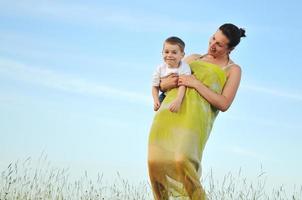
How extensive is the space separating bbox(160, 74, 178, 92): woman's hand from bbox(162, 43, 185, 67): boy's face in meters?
0.13

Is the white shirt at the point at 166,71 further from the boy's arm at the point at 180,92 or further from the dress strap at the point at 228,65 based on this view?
the dress strap at the point at 228,65

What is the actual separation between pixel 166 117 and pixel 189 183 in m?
0.62

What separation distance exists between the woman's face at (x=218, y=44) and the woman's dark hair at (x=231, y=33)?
3 centimetres

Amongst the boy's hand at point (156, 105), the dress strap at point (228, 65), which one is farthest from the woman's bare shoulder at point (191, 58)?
the boy's hand at point (156, 105)

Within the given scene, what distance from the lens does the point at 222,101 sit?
5.54 m

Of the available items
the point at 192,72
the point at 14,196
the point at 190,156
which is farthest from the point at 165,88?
the point at 14,196

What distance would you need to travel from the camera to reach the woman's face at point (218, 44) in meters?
5.65

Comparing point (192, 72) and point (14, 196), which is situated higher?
point (192, 72)

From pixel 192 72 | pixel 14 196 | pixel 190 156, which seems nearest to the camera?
pixel 190 156

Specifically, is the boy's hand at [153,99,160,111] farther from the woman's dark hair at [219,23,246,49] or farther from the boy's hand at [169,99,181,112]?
the woman's dark hair at [219,23,246,49]

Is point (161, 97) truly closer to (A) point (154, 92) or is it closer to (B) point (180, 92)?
(A) point (154, 92)

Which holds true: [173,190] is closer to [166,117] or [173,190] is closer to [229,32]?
[166,117]

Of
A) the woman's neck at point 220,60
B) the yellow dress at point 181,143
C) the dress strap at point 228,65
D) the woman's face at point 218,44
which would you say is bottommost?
the yellow dress at point 181,143

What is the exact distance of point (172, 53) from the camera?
548 cm
